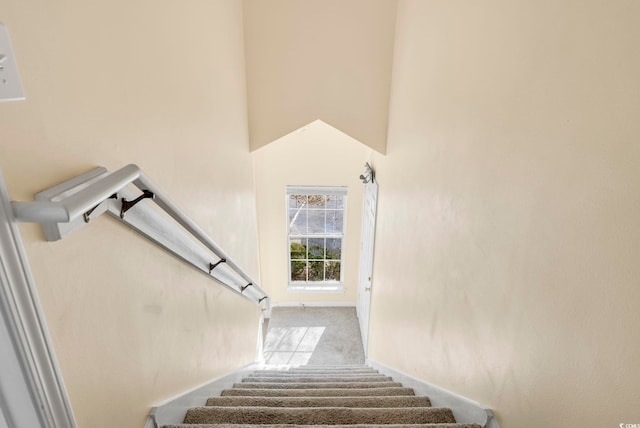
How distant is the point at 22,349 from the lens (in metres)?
0.64

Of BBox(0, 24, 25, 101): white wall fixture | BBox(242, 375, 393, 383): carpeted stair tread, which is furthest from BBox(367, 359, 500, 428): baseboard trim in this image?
BBox(0, 24, 25, 101): white wall fixture

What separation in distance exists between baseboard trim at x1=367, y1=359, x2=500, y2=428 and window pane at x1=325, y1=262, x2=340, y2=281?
134 inches

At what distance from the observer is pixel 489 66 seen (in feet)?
4.54

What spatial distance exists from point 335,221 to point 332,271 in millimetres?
851

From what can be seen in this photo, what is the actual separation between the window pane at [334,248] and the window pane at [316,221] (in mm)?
236

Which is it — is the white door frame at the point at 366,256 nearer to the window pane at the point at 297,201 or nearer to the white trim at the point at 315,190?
the white trim at the point at 315,190

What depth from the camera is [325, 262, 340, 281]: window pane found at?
5897 mm

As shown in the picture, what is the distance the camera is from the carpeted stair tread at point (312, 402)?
1.91 metres

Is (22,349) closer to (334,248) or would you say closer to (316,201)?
(316,201)

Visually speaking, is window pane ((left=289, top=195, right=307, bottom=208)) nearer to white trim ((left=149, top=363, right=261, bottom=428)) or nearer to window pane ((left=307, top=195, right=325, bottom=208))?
window pane ((left=307, top=195, right=325, bottom=208))

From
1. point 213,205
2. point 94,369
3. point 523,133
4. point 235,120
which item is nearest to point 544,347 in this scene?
point 523,133

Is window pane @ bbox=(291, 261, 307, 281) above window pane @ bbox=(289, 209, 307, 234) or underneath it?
underneath

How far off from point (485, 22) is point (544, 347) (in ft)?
3.79

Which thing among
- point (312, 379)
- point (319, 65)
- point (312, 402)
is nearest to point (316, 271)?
point (312, 379)
